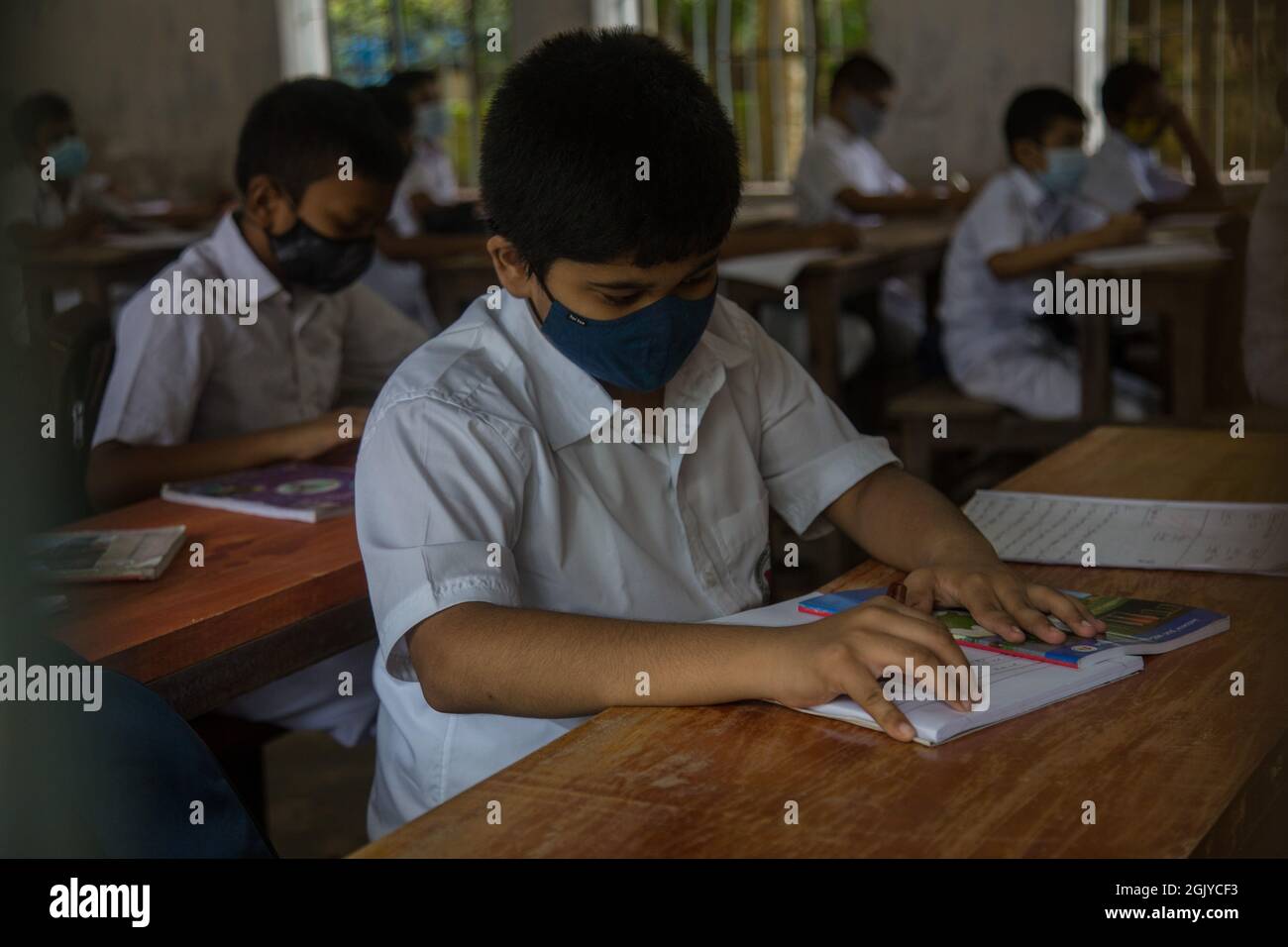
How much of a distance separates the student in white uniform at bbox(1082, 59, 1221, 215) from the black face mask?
3.56 metres

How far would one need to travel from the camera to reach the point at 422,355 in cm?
128

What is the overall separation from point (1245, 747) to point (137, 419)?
1.64m

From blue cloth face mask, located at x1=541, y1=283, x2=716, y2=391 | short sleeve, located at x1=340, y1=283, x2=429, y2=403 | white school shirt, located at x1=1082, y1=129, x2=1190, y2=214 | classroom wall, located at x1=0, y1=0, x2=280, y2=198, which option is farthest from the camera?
classroom wall, located at x1=0, y1=0, x2=280, y2=198

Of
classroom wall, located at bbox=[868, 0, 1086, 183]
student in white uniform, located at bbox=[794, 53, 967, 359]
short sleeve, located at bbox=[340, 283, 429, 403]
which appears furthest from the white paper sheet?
classroom wall, located at bbox=[868, 0, 1086, 183]

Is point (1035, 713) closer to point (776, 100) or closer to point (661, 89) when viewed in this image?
point (661, 89)

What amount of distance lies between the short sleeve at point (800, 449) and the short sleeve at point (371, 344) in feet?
4.03

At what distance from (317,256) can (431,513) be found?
1.24 meters

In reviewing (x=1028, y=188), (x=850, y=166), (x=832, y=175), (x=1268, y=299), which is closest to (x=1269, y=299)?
(x=1268, y=299)

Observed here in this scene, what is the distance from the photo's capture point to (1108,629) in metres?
1.13

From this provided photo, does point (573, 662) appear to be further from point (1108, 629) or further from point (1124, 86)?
point (1124, 86)

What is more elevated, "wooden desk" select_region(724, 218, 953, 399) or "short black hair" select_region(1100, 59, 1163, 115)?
"short black hair" select_region(1100, 59, 1163, 115)

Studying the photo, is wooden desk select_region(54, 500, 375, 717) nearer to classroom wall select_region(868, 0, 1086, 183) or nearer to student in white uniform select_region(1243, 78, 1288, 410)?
student in white uniform select_region(1243, 78, 1288, 410)

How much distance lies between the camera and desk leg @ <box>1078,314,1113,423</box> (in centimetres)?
346

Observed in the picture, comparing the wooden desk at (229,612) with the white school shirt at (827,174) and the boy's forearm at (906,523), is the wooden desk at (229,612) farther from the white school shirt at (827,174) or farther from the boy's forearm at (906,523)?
the white school shirt at (827,174)
